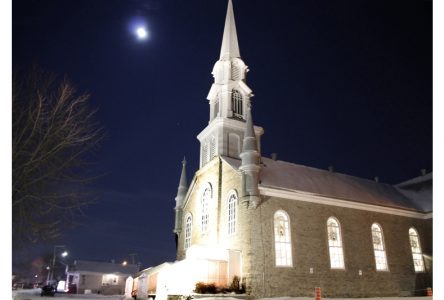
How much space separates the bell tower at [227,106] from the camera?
2947 cm

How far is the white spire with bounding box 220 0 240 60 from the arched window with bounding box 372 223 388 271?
1765 centimetres

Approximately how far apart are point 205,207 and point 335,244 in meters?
9.60

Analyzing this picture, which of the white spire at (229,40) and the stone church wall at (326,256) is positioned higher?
the white spire at (229,40)

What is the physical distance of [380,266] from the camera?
27.1 metres

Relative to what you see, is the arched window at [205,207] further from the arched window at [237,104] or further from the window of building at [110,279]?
the window of building at [110,279]

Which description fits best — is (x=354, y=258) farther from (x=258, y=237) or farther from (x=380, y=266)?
(x=258, y=237)

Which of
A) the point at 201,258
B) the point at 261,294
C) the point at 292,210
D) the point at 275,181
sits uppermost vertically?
the point at 275,181

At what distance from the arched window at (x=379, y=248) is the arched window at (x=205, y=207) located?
38.8 ft

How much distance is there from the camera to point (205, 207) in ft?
96.6

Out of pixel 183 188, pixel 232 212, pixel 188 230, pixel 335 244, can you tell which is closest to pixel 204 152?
pixel 183 188

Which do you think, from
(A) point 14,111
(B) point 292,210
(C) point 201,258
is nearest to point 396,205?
(B) point 292,210

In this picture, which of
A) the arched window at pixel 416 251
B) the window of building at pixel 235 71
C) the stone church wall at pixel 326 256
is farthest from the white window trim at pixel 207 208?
the arched window at pixel 416 251

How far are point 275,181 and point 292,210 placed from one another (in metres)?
2.18

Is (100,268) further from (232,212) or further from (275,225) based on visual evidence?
(275,225)
